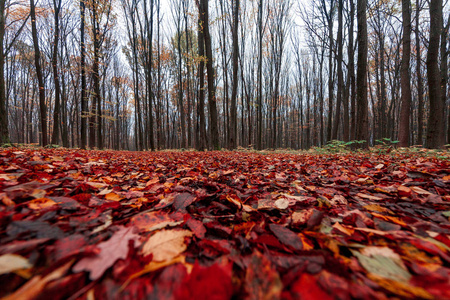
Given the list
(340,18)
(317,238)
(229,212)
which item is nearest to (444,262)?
(317,238)

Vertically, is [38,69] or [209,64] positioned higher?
[38,69]

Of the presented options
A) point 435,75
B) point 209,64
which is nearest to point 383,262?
point 435,75

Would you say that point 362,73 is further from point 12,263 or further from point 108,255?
point 12,263

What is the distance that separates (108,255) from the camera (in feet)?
1.58

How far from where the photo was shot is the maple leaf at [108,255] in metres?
0.43

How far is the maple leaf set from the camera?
1.40 ft

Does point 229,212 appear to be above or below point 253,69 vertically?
below

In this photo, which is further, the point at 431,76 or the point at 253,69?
the point at 253,69

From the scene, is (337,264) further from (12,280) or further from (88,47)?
(88,47)

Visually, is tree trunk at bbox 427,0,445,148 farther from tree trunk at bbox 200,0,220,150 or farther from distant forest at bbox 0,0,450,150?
tree trunk at bbox 200,0,220,150

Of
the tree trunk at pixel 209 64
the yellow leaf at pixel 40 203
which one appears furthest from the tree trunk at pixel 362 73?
the yellow leaf at pixel 40 203

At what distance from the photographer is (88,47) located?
922cm

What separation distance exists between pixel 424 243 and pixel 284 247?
0.45 meters

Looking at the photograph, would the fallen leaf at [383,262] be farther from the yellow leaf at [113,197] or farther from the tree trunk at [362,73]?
the tree trunk at [362,73]
